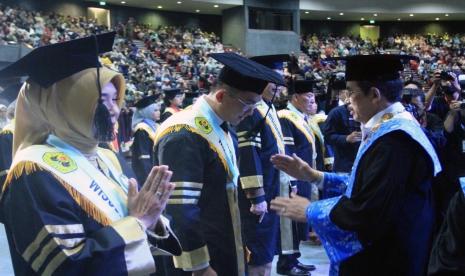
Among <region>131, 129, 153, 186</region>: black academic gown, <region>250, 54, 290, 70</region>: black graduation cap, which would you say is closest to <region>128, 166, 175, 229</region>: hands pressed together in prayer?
<region>250, 54, 290, 70</region>: black graduation cap

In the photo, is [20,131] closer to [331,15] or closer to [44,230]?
[44,230]

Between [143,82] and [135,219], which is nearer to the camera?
[135,219]

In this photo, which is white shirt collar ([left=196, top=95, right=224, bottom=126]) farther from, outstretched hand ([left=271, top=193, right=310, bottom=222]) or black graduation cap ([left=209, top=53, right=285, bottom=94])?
outstretched hand ([left=271, top=193, right=310, bottom=222])

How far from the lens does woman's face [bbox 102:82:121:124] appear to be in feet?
7.30

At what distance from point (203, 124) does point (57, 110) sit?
1.23 m

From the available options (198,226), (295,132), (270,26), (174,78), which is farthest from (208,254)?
(270,26)

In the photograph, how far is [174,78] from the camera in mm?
24812

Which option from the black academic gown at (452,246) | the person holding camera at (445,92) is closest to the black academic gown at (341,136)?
the person holding camera at (445,92)

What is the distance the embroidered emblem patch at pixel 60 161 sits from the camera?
1948 millimetres

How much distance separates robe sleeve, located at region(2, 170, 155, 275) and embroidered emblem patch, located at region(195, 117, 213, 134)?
50.8 inches

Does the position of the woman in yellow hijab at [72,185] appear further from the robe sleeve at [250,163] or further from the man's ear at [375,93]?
the robe sleeve at [250,163]

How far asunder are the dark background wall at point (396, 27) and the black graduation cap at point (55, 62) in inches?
1536

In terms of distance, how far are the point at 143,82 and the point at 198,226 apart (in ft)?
64.5

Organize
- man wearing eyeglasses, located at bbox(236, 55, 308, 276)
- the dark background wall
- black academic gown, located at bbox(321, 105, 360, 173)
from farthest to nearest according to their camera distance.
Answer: the dark background wall
black academic gown, located at bbox(321, 105, 360, 173)
man wearing eyeglasses, located at bbox(236, 55, 308, 276)
